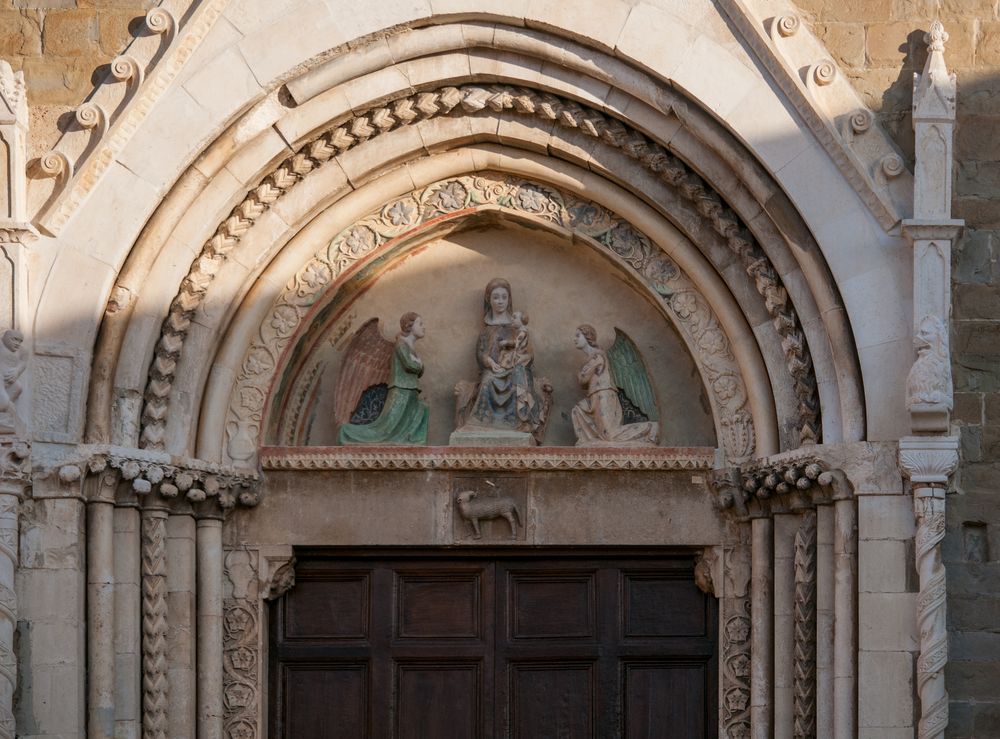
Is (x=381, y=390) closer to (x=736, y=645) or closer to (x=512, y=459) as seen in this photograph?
(x=512, y=459)

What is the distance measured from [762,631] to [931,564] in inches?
48.2

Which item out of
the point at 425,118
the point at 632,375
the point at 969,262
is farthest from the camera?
the point at 632,375

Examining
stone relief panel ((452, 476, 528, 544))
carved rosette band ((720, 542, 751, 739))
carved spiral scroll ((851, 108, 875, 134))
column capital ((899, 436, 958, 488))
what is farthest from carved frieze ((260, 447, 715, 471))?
carved spiral scroll ((851, 108, 875, 134))

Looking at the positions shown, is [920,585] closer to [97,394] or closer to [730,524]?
[730,524]

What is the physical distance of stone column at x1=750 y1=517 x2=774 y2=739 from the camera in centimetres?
1083

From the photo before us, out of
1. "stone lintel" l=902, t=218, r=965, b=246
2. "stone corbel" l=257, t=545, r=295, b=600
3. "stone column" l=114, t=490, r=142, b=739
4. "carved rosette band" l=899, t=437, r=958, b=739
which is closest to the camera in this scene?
"carved rosette band" l=899, t=437, r=958, b=739

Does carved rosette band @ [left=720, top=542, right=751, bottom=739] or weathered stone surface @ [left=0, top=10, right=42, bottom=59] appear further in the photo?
carved rosette band @ [left=720, top=542, right=751, bottom=739]

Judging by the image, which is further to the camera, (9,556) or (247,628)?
(247,628)

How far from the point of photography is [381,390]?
11.6 m

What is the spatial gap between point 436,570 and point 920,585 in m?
2.80

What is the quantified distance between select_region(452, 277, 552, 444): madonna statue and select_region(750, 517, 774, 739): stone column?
137 centimetres

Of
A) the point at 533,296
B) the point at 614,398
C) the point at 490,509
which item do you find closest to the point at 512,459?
the point at 490,509

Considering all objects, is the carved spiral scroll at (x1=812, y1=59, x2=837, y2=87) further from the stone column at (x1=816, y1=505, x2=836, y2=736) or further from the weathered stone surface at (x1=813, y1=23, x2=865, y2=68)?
the stone column at (x1=816, y1=505, x2=836, y2=736)

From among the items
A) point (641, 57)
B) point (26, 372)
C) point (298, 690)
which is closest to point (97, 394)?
point (26, 372)
